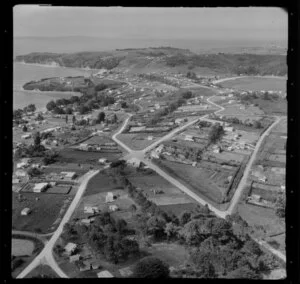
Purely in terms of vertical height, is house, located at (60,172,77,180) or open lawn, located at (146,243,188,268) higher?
house, located at (60,172,77,180)

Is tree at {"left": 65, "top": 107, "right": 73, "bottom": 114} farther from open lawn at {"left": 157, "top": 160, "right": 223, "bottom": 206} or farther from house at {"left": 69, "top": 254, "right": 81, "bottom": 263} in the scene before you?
house at {"left": 69, "top": 254, "right": 81, "bottom": 263}

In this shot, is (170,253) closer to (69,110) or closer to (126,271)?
(126,271)

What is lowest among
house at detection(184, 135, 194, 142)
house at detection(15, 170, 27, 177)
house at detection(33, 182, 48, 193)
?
house at detection(33, 182, 48, 193)

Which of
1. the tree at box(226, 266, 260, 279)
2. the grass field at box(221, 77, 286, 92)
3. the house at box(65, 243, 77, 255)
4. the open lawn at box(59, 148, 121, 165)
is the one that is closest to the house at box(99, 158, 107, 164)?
the open lawn at box(59, 148, 121, 165)

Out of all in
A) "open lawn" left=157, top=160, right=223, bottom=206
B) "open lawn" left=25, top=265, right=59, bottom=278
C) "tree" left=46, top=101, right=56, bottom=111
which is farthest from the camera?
"tree" left=46, top=101, right=56, bottom=111

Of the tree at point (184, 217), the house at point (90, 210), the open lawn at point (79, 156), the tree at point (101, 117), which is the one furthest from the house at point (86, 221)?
the tree at point (101, 117)

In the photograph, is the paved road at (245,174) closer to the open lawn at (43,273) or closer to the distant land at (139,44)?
the distant land at (139,44)

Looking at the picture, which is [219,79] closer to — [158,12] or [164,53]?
[164,53]
